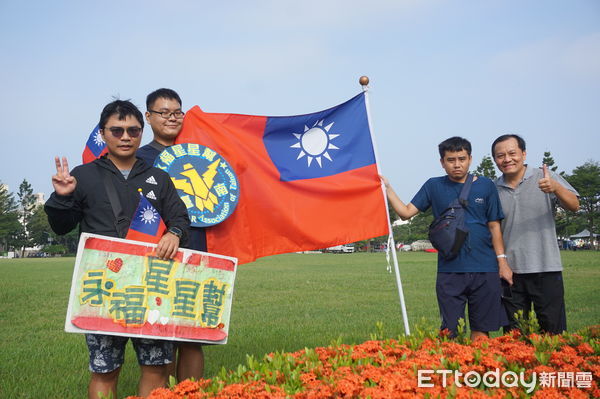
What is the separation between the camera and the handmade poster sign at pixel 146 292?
301 cm

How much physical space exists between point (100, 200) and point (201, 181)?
1103 mm

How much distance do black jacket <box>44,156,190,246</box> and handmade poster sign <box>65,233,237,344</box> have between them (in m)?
0.26

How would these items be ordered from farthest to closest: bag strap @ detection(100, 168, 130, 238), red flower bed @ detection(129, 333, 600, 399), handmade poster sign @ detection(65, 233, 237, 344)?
bag strap @ detection(100, 168, 130, 238)
handmade poster sign @ detection(65, 233, 237, 344)
red flower bed @ detection(129, 333, 600, 399)

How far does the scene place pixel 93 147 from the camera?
17.8 ft

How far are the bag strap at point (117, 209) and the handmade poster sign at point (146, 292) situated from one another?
0.70 feet

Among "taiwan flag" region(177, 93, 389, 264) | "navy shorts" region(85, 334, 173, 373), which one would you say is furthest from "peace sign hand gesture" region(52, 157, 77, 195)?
"taiwan flag" region(177, 93, 389, 264)

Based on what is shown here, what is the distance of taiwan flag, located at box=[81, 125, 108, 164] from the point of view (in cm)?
536

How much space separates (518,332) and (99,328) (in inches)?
116

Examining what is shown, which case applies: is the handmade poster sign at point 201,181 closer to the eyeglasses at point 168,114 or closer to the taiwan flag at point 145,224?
the eyeglasses at point 168,114

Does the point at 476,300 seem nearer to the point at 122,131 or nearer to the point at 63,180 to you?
the point at 122,131

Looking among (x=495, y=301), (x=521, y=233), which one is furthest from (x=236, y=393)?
(x=521, y=233)

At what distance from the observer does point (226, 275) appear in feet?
11.5

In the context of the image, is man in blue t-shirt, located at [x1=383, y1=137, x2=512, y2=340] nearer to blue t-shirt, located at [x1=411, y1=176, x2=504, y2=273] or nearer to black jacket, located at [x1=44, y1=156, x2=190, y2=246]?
blue t-shirt, located at [x1=411, y1=176, x2=504, y2=273]

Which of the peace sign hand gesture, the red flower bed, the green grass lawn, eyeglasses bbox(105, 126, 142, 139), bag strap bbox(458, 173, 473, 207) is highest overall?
eyeglasses bbox(105, 126, 142, 139)
